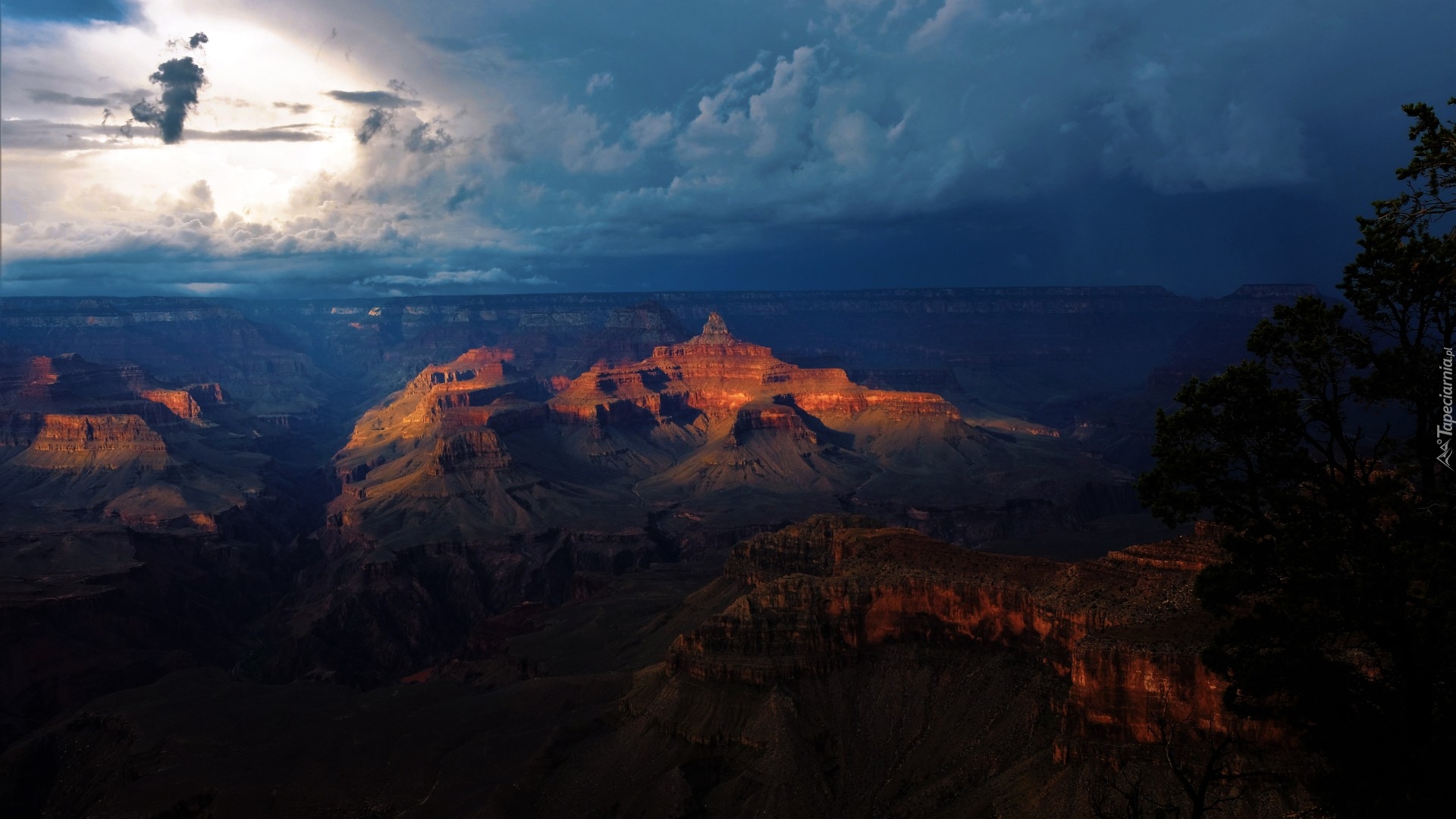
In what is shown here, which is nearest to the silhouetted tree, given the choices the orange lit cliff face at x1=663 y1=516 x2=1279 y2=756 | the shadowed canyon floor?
the orange lit cliff face at x1=663 y1=516 x2=1279 y2=756

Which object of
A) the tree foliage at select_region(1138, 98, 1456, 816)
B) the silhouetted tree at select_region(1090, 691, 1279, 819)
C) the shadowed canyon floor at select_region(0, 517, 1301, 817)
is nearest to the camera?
the tree foliage at select_region(1138, 98, 1456, 816)

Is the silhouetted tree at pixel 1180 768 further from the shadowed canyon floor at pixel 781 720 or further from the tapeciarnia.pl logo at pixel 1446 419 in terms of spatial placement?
the tapeciarnia.pl logo at pixel 1446 419

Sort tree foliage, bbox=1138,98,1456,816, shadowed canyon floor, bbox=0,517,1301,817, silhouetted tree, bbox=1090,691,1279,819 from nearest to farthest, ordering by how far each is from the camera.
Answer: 1. tree foliage, bbox=1138,98,1456,816
2. silhouetted tree, bbox=1090,691,1279,819
3. shadowed canyon floor, bbox=0,517,1301,817

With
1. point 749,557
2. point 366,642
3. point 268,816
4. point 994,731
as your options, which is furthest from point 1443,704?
point 366,642

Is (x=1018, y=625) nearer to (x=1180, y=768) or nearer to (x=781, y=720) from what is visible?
(x=781, y=720)

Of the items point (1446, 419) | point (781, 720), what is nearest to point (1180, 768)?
point (1446, 419)

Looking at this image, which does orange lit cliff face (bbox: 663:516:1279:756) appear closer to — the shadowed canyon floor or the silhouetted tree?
the shadowed canyon floor

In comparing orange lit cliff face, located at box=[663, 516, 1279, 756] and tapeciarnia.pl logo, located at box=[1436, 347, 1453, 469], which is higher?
tapeciarnia.pl logo, located at box=[1436, 347, 1453, 469]

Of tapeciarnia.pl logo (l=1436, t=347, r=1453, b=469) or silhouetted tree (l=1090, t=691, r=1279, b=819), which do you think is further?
silhouetted tree (l=1090, t=691, r=1279, b=819)

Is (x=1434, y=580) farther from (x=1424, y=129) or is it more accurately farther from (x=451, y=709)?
(x=451, y=709)
